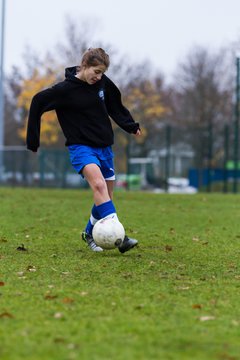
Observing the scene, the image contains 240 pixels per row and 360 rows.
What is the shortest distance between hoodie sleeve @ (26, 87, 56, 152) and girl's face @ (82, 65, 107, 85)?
346 mm

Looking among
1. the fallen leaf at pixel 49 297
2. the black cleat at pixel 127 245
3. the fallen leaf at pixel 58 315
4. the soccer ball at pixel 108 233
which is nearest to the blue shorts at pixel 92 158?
the soccer ball at pixel 108 233

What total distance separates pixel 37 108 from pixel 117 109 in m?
0.96

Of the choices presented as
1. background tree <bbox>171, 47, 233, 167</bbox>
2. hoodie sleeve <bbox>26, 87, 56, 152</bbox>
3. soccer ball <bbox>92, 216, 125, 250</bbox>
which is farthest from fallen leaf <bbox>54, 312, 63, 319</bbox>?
background tree <bbox>171, 47, 233, 167</bbox>

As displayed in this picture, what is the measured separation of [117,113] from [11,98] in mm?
41800

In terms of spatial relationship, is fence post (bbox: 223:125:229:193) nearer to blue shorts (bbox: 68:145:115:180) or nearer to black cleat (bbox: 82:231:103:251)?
black cleat (bbox: 82:231:103:251)

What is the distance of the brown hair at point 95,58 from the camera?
6773 millimetres

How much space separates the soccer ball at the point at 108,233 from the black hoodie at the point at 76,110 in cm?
87

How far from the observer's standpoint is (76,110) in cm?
704

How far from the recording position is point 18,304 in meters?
4.53

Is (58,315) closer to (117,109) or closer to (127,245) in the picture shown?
(127,245)

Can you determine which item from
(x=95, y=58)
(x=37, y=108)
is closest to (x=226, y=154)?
(x=37, y=108)

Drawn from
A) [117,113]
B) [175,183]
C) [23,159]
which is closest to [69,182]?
[23,159]

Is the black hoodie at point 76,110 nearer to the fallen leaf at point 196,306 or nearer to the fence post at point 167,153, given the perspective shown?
the fallen leaf at point 196,306

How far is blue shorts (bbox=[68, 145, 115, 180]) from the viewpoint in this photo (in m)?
6.96
